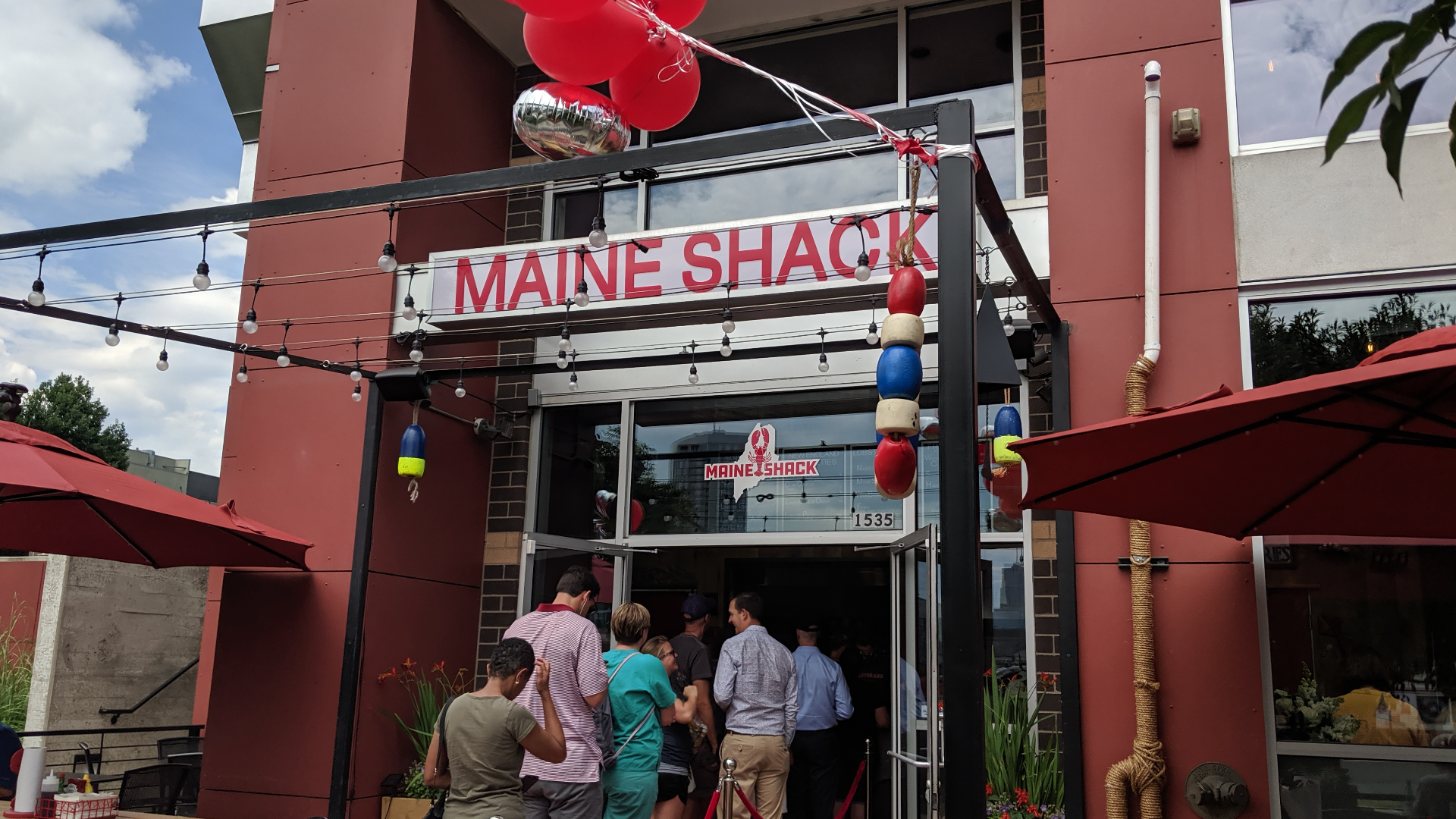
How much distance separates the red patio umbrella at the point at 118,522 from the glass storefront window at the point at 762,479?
283cm

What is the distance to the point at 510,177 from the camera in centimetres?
420

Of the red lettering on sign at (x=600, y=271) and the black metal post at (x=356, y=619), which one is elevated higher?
the red lettering on sign at (x=600, y=271)

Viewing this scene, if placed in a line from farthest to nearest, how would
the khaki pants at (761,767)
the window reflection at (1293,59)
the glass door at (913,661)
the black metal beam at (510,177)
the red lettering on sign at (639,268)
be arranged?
the red lettering on sign at (639,268) < the khaki pants at (761,767) < the window reflection at (1293,59) < the glass door at (913,661) < the black metal beam at (510,177)

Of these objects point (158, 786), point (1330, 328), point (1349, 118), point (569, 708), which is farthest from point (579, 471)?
point (1349, 118)

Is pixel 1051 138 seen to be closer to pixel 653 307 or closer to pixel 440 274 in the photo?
pixel 653 307

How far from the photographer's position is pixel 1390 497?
4.16 meters

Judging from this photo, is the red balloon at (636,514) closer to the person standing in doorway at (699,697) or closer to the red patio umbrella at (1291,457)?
the person standing in doorway at (699,697)

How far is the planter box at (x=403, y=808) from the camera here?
7.51m

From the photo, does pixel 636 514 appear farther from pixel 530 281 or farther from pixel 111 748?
pixel 111 748

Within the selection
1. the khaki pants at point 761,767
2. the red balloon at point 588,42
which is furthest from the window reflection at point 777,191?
the red balloon at point 588,42

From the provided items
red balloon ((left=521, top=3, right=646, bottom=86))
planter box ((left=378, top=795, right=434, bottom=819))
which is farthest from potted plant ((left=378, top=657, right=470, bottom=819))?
red balloon ((left=521, top=3, right=646, bottom=86))

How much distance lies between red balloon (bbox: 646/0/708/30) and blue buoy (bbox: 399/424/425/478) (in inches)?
179

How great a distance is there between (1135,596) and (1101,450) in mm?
1847

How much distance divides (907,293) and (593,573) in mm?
5616
